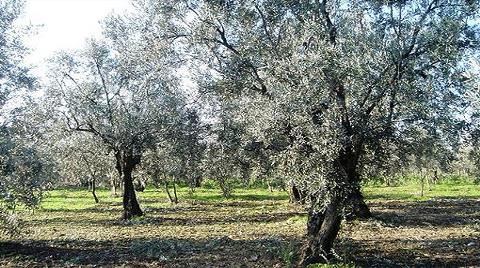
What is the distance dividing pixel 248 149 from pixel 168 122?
5927mm

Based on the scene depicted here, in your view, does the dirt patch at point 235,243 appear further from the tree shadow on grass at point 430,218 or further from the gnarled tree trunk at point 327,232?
the gnarled tree trunk at point 327,232

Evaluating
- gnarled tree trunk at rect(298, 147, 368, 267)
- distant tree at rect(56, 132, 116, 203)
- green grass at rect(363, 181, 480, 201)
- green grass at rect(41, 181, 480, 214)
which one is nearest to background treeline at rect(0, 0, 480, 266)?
gnarled tree trunk at rect(298, 147, 368, 267)

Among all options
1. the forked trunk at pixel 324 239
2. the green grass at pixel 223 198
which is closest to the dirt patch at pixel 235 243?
the forked trunk at pixel 324 239

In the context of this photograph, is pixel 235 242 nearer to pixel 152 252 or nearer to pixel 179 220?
pixel 152 252

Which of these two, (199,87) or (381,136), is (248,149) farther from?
(381,136)

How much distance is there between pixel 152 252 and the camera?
19.7 metres

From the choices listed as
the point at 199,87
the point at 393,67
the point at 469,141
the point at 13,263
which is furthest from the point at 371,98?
the point at 13,263

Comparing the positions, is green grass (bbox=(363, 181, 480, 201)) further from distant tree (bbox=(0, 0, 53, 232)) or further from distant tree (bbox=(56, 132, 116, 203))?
distant tree (bbox=(0, 0, 53, 232))

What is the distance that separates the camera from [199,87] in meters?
29.1

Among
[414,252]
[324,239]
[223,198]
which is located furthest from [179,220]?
[223,198]

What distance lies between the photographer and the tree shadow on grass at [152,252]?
1764cm

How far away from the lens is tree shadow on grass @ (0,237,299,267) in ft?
57.9

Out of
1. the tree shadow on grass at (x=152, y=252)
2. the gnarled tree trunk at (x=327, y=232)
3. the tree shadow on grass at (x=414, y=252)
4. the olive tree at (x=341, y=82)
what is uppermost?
the olive tree at (x=341, y=82)

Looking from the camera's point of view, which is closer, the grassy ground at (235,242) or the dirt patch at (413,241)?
the dirt patch at (413,241)
